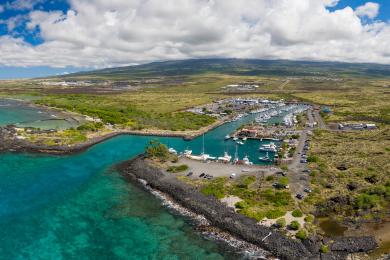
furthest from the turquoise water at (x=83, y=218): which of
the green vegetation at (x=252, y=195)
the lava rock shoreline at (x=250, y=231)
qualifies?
the green vegetation at (x=252, y=195)

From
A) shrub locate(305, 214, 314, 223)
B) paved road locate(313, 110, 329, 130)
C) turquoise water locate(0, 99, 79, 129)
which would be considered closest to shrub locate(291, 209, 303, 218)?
shrub locate(305, 214, 314, 223)

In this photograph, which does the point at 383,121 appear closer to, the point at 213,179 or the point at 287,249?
the point at 213,179

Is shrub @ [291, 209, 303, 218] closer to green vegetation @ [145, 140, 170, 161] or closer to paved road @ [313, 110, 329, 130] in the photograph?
green vegetation @ [145, 140, 170, 161]

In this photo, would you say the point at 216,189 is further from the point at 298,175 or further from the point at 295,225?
the point at 298,175

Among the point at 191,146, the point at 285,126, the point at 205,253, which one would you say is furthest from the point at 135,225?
the point at 285,126

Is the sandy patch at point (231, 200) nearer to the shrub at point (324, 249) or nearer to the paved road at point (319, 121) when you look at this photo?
the shrub at point (324, 249)

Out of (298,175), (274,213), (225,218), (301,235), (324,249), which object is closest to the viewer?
(324,249)

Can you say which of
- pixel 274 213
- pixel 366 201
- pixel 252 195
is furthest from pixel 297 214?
pixel 366 201

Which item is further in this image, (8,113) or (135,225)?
(8,113)
